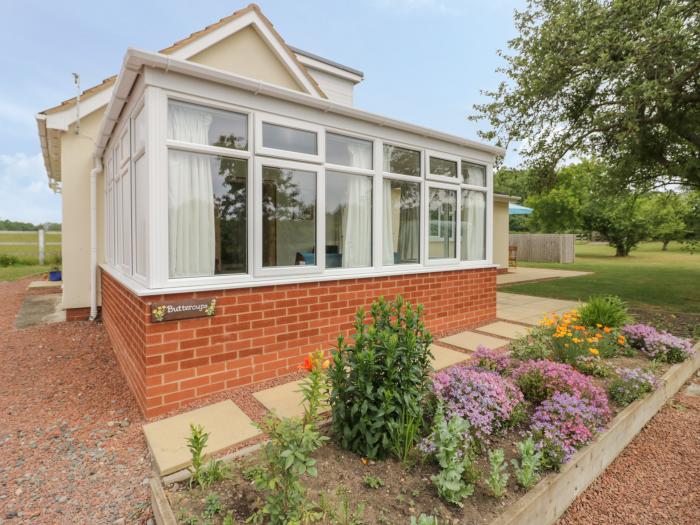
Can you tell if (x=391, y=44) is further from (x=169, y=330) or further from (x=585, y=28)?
(x=169, y=330)

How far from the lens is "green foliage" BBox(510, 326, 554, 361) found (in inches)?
169

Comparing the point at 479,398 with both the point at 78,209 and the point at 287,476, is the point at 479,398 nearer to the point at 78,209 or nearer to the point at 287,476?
the point at 287,476

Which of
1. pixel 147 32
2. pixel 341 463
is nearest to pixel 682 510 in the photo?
pixel 341 463

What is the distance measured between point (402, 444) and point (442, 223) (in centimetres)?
416

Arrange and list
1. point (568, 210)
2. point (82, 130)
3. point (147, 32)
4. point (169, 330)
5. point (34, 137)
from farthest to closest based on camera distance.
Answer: point (568, 210), point (147, 32), point (34, 137), point (82, 130), point (169, 330)

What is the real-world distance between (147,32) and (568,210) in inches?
985

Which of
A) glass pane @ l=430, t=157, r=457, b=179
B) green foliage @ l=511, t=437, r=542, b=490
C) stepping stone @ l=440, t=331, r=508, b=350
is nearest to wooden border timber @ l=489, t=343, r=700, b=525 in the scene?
green foliage @ l=511, t=437, r=542, b=490

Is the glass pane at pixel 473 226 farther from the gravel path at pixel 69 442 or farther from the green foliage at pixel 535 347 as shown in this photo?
the gravel path at pixel 69 442

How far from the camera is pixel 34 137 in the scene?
25.4 feet

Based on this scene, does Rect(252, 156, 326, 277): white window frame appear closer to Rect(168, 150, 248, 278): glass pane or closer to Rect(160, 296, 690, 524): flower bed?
Rect(168, 150, 248, 278): glass pane

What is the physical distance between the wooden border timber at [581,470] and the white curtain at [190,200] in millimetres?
3076

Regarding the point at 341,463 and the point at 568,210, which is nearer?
the point at 341,463

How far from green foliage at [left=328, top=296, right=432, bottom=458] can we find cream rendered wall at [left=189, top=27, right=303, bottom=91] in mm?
6932

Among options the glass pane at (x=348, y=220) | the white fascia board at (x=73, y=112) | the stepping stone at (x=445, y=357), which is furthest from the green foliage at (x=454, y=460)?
the white fascia board at (x=73, y=112)
